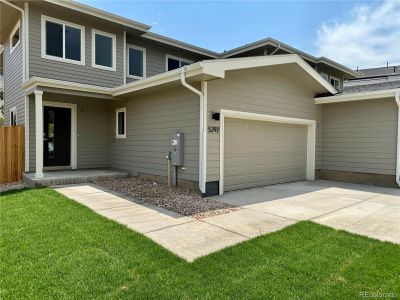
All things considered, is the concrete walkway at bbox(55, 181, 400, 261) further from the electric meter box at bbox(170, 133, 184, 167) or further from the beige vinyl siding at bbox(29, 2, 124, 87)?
the beige vinyl siding at bbox(29, 2, 124, 87)

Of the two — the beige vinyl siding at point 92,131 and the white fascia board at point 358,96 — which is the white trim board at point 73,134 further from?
the white fascia board at point 358,96

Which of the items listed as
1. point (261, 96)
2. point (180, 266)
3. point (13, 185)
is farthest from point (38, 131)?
point (180, 266)

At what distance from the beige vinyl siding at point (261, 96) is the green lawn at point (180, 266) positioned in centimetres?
322

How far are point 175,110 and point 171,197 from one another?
93.8 inches

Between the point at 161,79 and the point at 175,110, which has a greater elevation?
the point at 161,79

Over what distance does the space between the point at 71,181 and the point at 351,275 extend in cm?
734

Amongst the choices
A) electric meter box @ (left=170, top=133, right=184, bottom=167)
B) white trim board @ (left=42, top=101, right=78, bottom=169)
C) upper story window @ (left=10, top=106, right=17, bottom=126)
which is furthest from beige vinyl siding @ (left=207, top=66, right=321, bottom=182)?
upper story window @ (left=10, top=106, right=17, bottom=126)

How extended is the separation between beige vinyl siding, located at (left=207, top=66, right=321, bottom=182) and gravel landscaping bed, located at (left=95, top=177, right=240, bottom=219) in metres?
0.77

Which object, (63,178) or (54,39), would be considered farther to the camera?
(54,39)

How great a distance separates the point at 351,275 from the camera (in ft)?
9.72

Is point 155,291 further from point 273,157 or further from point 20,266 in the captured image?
point 273,157

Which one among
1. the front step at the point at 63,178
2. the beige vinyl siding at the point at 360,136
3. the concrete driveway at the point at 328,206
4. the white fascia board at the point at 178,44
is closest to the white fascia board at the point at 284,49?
the white fascia board at the point at 178,44

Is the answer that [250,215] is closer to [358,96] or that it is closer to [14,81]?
[358,96]

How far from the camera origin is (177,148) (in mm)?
7328
